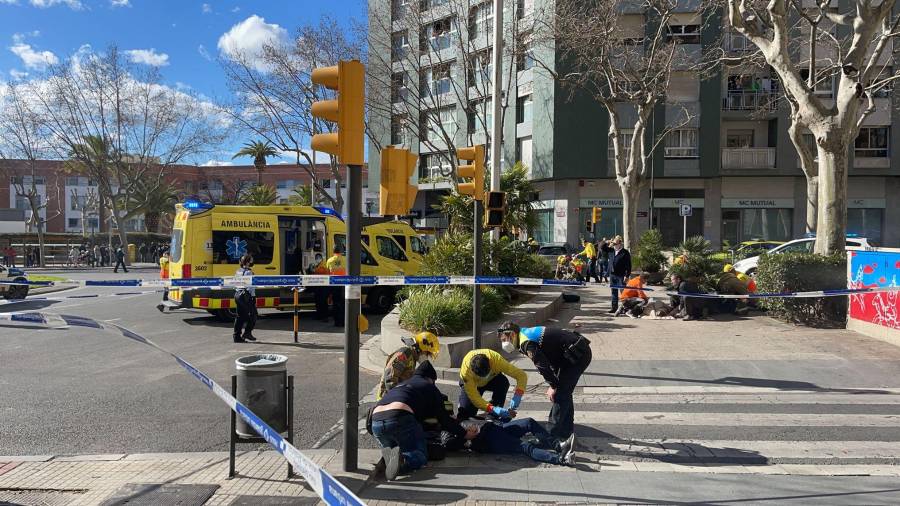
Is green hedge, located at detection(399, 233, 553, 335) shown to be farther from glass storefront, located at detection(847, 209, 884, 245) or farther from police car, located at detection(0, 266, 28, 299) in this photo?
glass storefront, located at detection(847, 209, 884, 245)

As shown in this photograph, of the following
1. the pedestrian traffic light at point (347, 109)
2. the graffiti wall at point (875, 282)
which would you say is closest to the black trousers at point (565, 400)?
the pedestrian traffic light at point (347, 109)

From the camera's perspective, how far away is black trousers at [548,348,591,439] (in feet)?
18.3

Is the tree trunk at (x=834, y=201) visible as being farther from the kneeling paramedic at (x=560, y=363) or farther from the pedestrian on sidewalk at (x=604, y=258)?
the kneeling paramedic at (x=560, y=363)

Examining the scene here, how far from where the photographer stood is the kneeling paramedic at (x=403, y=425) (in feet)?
16.0

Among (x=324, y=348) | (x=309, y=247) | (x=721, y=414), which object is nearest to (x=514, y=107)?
(x=309, y=247)

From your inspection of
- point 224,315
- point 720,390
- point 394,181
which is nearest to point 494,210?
point 394,181

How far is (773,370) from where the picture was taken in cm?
855

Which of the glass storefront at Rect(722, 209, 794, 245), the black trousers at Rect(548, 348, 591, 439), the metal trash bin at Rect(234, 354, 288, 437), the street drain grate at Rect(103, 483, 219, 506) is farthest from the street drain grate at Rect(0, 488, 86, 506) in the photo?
the glass storefront at Rect(722, 209, 794, 245)

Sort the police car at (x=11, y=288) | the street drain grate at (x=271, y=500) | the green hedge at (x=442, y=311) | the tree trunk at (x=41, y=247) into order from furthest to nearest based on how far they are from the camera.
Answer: the tree trunk at (x=41, y=247)
the police car at (x=11, y=288)
the green hedge at (x=442, y=311)
the street drain grate at (x=271, y=500)

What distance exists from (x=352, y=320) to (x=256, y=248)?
10.1m

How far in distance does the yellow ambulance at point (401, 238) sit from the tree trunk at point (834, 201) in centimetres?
927

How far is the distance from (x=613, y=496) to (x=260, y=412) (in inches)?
109

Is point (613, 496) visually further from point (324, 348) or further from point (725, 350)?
point (324, 348)

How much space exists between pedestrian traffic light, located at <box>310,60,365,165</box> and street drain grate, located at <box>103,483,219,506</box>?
2.67 meters
